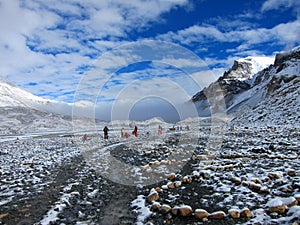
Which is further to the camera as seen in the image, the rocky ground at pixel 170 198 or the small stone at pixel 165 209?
the small stone at pixel 165 209

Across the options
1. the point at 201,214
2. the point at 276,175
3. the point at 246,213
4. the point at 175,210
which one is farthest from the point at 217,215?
the point at 276,175

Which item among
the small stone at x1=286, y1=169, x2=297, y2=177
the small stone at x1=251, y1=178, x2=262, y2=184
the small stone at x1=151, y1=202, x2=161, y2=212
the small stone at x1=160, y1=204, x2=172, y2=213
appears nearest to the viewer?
the small stone at x1=160, y1=204, x2=172, y2=213

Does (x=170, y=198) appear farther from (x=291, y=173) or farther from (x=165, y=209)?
(x=291, y=173)

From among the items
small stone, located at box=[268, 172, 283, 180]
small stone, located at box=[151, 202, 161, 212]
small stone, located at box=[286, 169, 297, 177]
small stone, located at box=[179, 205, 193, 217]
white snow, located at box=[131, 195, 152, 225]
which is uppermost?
small stone, located at box=[286, 169, 297, 177]

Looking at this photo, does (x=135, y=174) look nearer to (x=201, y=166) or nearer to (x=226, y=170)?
(x=201, y=166)

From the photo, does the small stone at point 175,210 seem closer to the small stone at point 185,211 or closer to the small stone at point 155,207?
the small stone at point 185,211

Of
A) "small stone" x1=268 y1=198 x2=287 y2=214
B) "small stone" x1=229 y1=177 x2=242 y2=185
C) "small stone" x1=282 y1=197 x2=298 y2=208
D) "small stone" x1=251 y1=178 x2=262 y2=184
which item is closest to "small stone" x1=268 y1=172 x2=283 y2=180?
"small stone" x1=251 y1=178 x2=262 y2=184

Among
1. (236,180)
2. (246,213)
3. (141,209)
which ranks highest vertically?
(236,180)

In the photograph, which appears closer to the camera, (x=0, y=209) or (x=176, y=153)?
(x=0, y=209)

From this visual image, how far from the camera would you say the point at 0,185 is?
418 inches

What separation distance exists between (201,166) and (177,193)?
399cm

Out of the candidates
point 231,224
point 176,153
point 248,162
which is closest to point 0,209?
point 231,224

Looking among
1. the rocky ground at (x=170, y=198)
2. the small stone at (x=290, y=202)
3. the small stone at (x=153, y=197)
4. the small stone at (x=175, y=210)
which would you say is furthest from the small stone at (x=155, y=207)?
the small stone at (x=290, y=202)

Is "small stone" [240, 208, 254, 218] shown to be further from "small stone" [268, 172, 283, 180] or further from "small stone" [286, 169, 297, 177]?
"small stone" [286, 169, 297, 177]
